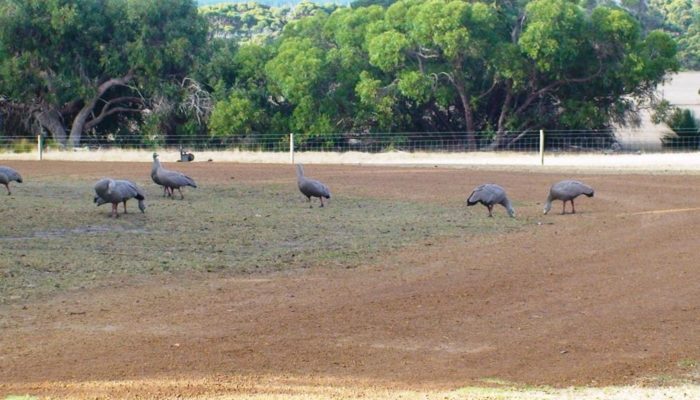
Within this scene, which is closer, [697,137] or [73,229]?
[73,229]

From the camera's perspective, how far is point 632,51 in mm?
43312

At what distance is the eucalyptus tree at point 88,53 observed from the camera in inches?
1813

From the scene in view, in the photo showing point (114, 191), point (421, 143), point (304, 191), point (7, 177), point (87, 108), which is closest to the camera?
point (114, 191)

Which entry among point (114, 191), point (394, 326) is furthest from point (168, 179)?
point (394, 326)

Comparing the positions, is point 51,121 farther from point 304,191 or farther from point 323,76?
point 304,191

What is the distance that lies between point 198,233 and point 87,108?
103ft

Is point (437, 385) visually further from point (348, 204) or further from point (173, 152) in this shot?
point (173, 152)

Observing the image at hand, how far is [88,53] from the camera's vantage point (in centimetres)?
4753

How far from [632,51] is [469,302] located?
33156 mm

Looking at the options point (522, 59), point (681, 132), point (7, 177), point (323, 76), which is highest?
point (522, 59)

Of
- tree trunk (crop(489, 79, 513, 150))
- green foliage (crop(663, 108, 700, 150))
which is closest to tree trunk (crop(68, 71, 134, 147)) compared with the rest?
tree trunk (crop(489, 79, 513, 150))

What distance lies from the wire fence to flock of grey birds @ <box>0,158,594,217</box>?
20.8 meters

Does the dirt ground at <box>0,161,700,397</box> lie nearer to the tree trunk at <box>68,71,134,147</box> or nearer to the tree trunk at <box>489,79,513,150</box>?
the tree trunk at <box>489,79,513,150</box>

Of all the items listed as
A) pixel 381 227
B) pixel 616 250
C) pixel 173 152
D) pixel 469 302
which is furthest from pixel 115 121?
pixel 469 302
